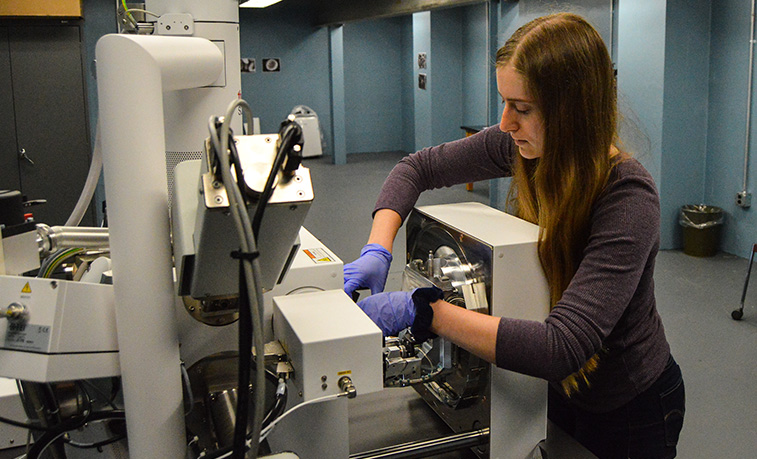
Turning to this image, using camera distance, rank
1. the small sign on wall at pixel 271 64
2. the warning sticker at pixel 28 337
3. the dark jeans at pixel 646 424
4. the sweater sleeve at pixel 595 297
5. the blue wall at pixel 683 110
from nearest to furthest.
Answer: the warning sticker at pixel 28 337
the sweater sleeve at pixel 595 297
the dark jeans at pixel 646 424
the blue wall at pixel 683 110
the small sign on wall at pixel 271 64

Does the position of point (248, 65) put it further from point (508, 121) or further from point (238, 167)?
point (238, 167)

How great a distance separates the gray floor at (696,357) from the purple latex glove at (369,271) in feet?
2.19

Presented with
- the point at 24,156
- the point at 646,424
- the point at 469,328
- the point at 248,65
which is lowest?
the point at 646,424

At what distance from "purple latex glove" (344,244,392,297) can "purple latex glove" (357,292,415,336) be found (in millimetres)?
171

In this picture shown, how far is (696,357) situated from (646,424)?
1662 millimetres

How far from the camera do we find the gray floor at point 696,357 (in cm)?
206

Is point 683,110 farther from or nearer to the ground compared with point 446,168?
farther from the ground

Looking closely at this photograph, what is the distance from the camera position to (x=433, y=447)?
5.46 ft

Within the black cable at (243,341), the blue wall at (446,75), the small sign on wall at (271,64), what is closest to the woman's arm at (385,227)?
the black cable at (243,341)

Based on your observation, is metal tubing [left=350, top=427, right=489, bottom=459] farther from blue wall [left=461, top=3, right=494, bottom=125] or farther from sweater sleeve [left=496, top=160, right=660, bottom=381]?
blue wall [left=461, top=3, right=494, bottom=125]

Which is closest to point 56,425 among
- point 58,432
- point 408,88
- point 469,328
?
point 58,432

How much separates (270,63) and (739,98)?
6390 millimetres

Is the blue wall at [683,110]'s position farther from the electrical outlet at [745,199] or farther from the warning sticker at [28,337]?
the warning sticker at [28,337]

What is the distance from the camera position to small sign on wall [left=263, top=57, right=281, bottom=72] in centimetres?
910
